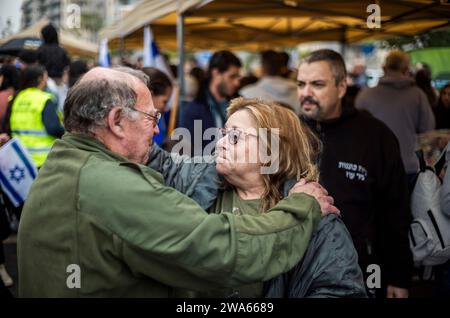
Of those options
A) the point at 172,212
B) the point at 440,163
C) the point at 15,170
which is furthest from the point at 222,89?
the point at 172,212

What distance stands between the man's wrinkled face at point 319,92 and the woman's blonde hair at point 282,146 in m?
1.08

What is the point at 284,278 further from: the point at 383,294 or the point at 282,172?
the point at 383,294

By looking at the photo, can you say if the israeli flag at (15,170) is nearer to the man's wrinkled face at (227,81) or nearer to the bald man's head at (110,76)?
the man's wrinkled face at (227,81)

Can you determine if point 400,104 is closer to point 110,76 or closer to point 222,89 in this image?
point 222,89

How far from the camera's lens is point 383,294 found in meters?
3.79

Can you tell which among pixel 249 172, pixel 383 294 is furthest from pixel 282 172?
pixel 383 294

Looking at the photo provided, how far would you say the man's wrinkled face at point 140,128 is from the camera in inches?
81.3

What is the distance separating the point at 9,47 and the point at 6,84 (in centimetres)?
279

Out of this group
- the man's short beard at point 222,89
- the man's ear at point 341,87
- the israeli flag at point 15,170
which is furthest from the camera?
the man's short beard at point 222,89

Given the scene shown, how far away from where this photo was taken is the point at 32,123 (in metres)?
5.58

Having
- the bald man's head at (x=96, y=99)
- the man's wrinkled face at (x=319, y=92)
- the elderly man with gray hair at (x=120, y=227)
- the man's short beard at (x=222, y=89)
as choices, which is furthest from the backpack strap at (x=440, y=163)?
the man's short beard at (x=222, y=89)

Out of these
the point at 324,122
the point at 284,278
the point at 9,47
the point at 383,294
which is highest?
the point at 9,47

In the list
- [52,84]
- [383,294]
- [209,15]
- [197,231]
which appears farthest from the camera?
[52,84]
